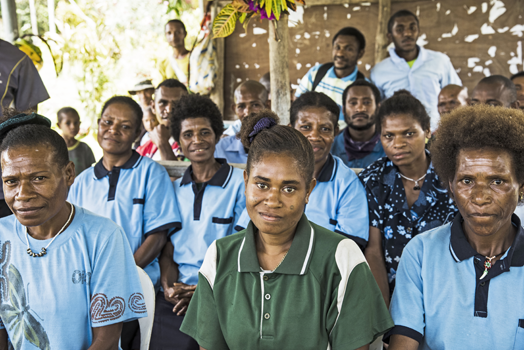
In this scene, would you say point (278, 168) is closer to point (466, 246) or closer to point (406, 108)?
point (466, 246)

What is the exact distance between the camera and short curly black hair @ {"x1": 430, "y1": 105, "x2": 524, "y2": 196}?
66.4 inches

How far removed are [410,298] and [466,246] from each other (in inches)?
11.0

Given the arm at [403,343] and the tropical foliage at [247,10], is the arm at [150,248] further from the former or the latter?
the arm at [403,343]

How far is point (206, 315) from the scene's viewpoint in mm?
1708

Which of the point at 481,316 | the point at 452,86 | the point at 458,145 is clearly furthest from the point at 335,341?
the point at 452,86

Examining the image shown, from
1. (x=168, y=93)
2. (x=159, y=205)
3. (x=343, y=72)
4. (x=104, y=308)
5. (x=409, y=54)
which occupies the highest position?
(x=409, y=54)

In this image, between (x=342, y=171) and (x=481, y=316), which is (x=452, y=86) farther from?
(x=481, y=316)

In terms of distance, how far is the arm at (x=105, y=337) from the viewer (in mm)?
1787

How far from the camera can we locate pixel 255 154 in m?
1.79

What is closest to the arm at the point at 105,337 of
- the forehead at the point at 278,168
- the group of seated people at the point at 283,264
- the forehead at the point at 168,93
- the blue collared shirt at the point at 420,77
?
the group of seated people at the point at 283,264

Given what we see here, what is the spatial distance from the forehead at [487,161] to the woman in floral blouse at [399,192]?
0.72m

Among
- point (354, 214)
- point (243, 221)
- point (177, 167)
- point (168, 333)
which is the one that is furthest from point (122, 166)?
point (354, 214)

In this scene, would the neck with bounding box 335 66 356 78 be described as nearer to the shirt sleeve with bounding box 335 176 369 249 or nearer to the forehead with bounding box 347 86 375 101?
the forehead with bounding box 347 86 375 101

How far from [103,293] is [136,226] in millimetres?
993
